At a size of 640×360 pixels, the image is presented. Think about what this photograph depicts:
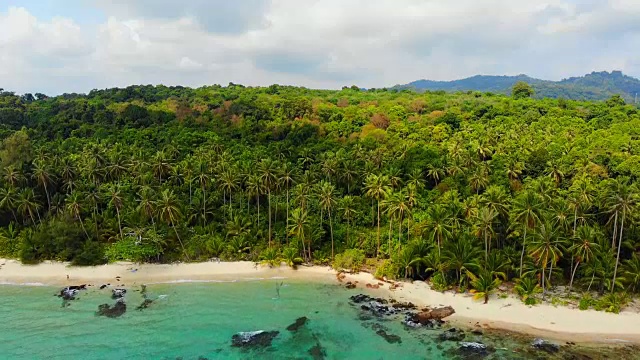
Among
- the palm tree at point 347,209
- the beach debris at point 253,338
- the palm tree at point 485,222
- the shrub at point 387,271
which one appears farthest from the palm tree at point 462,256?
the beach debris at point 253,338

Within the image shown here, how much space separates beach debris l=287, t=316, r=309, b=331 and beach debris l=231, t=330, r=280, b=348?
1502 millimetres

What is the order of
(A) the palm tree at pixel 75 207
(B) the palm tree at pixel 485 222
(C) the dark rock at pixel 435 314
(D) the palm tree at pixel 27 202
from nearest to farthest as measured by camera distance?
(C) the dark rock at pixel 435 314 < (B) the palm tree at pixel 485 222 < (A) the palm tree at pixel 75 207 < (D) the palm tree at pixel 27 202

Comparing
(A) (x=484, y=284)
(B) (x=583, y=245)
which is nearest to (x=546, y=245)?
(B) (x=583, y=245)

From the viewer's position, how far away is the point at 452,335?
42.6 meters

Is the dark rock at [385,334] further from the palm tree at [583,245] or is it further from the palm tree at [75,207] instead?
the palm tree at [75,207]

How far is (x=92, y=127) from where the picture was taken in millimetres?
97938

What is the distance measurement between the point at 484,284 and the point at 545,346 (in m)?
8.98

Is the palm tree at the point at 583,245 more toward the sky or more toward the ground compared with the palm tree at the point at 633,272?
more toward the sky

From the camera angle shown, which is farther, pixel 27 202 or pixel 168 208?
pixel 27 202

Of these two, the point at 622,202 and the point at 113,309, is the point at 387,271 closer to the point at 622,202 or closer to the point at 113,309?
the point at 622,202

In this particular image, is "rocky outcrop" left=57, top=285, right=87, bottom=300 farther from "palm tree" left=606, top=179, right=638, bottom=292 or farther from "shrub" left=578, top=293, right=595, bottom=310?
"palm tree" left=606, top=179, right=638, bottom=292

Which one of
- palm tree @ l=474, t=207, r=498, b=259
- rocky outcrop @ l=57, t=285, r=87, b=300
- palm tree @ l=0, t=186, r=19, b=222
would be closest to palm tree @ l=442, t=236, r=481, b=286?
palm tree @ l=474, t=207, r=498, b=259

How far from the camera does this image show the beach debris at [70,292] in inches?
2076

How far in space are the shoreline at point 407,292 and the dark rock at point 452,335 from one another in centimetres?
158
